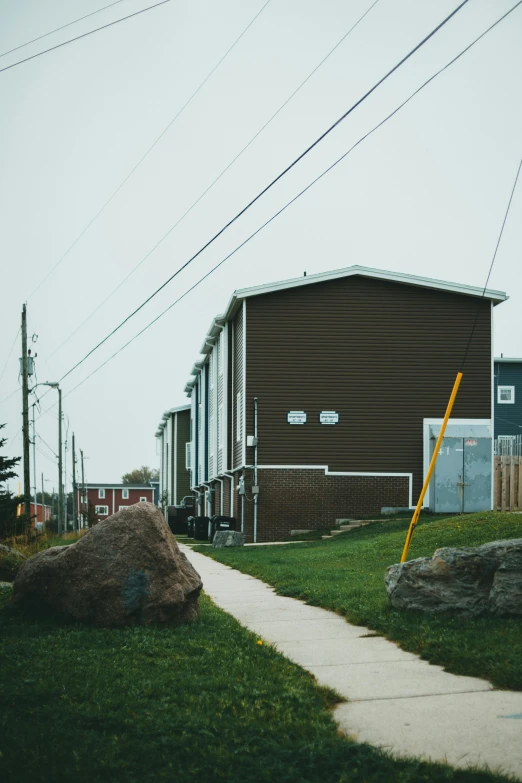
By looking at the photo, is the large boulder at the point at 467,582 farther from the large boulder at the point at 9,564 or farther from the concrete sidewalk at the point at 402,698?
the large boulder at the point at 9,564

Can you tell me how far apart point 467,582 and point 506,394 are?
4214cm

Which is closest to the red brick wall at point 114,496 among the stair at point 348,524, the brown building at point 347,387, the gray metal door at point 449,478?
the brown building at point 347,387

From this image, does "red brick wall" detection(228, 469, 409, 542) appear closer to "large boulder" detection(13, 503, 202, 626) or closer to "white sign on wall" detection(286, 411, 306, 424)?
"white sign on wall" detection(286, 411, 306, 424)

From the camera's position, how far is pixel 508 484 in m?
23.4

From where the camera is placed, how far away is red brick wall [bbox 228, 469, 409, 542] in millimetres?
28734

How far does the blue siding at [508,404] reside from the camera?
4841cm

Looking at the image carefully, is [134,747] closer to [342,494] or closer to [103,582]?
[103,582]

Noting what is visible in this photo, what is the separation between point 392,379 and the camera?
29.3 meters

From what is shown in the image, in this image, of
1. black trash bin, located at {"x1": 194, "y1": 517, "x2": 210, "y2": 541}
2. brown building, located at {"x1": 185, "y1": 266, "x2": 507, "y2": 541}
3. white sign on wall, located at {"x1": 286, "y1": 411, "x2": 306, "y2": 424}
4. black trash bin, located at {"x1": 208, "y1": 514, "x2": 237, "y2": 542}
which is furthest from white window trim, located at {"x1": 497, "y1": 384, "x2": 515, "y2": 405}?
black trash bin, located at {"x1": 208, "y1": 514, "x2": 237, "y2": 542}

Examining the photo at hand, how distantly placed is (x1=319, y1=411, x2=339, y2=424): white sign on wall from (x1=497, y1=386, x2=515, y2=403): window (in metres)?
22.3

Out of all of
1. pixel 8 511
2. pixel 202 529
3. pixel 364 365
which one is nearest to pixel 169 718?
pixel 8 511

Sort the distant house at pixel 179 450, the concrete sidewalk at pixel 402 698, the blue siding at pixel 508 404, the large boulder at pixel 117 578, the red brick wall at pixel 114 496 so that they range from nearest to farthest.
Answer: the concrete sidewalk at pixel 402 698, the large boulder at pixel 117 578, the blue siding at pixel 508 404, the distant house at pixel 179 450, the red brick wall at pixel 114 496

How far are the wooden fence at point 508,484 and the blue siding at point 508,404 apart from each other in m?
24.9

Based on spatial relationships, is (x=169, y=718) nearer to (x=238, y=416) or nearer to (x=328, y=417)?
(x=328, y=417)
